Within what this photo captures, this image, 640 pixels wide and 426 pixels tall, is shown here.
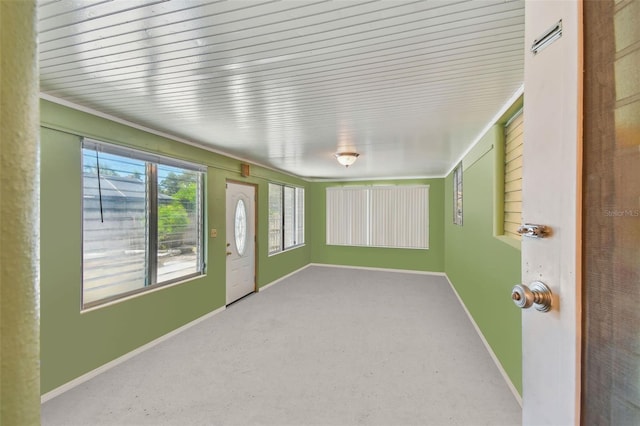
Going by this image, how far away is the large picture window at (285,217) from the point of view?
5.45m

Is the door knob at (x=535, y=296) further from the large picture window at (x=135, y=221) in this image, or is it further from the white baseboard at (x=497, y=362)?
the large picture window at (x=135, y=221)

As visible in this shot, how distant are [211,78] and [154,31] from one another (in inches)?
18.1

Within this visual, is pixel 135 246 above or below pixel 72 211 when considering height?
below

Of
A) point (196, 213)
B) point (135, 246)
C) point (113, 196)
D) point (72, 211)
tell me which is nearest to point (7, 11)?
point (72, 211)

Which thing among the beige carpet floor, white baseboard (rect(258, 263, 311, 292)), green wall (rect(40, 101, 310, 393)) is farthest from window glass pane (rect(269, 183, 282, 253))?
green wall (rect(40, 101, 310, 393))

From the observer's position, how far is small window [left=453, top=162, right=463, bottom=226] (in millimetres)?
4281

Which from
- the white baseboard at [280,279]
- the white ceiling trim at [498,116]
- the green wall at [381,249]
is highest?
the white ceiling trim at [498,116]

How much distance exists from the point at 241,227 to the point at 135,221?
181 centimetres

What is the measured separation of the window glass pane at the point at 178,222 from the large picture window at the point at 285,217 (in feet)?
6.32

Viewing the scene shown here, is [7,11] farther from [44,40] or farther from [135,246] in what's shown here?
[135,246]

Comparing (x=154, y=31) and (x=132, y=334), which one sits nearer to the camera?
(x=154, y=31)

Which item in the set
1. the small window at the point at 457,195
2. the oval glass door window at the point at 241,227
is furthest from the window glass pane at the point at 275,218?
the small window at the point at 457,195

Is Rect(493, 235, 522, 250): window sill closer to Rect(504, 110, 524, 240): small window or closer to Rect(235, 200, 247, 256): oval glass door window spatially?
Rect(504, 110, 524, 240): small window

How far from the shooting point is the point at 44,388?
2012 mm
